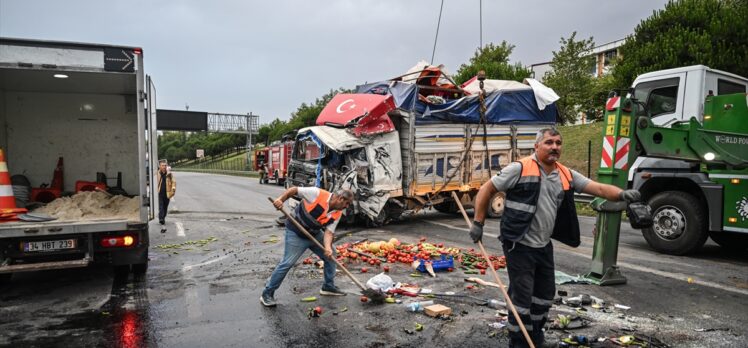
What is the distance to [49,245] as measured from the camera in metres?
5.44

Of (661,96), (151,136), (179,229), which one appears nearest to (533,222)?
(151,136)

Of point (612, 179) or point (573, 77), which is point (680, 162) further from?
point (573, 77)

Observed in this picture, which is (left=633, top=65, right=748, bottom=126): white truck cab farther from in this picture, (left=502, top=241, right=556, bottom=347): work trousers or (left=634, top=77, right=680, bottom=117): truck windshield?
(left=502, top=241, right=556, bottom=347): work trousers

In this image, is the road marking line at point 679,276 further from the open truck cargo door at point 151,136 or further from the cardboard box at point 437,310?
the open truck cargo door at point 151,136

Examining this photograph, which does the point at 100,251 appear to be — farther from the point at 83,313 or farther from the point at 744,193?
the point at 744,193

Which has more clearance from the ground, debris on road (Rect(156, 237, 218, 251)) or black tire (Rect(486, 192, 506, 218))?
black tire (Rect(486, 192, 506, 218))

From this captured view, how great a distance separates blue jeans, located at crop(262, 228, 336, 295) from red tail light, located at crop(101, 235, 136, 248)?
76.3 inches

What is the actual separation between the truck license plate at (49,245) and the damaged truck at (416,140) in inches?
216

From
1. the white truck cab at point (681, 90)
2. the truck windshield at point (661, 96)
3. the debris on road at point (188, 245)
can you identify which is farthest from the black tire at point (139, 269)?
the truck windshield at point (661, 96)

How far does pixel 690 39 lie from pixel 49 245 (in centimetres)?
2176

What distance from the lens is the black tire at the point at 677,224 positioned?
7.24 m

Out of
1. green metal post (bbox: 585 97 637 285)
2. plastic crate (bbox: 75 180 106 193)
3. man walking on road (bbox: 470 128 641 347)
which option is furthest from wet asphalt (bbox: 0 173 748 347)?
plastic crate (bbox: 75 180 106 193)

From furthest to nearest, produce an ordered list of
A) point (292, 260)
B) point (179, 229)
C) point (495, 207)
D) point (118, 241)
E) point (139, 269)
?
point (495, 207) → point (179, 229) → point (139, 269) → point (118, 241) → point (292, 260)

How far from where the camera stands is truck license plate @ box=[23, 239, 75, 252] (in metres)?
5.36
